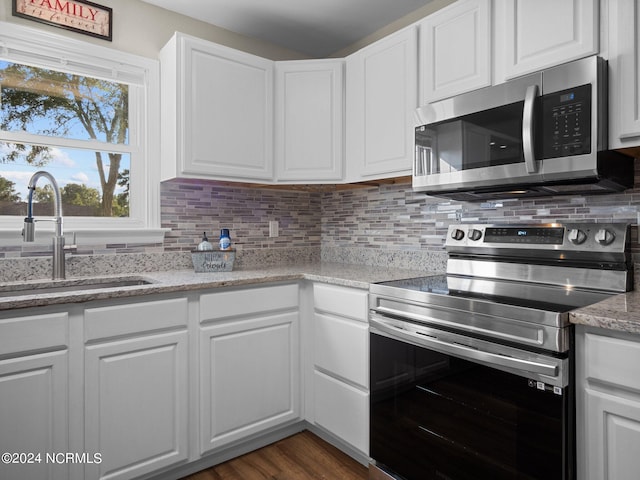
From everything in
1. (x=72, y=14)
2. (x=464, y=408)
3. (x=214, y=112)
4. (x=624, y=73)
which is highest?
(x=72, y=14)

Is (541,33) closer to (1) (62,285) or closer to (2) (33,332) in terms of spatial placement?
(2) (33,332)

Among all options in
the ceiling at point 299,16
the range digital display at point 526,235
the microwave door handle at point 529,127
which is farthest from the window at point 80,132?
the microwave door handle at point 529,127

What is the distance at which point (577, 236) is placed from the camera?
1.63 m

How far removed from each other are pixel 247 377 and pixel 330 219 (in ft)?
4.45

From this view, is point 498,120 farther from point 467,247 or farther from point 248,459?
point 248,459

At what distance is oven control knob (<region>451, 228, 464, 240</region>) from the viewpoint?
2.01 meters

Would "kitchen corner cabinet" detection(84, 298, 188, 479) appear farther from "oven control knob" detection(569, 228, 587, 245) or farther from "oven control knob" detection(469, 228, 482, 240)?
"oven control knob" detection(569, 228, 587, 245)

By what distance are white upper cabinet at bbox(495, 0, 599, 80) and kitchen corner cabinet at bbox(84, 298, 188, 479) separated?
5.61ft

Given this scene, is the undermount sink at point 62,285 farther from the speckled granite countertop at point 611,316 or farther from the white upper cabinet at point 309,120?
the speckled granite countertop at point 611,316

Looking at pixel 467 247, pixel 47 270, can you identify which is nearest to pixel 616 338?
pixel 467 247

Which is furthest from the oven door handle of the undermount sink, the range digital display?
the undermount sink

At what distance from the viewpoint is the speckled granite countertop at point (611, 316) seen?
1056 mm

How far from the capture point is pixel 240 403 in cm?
198

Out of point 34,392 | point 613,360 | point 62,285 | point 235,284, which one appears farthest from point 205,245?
point 613,360
